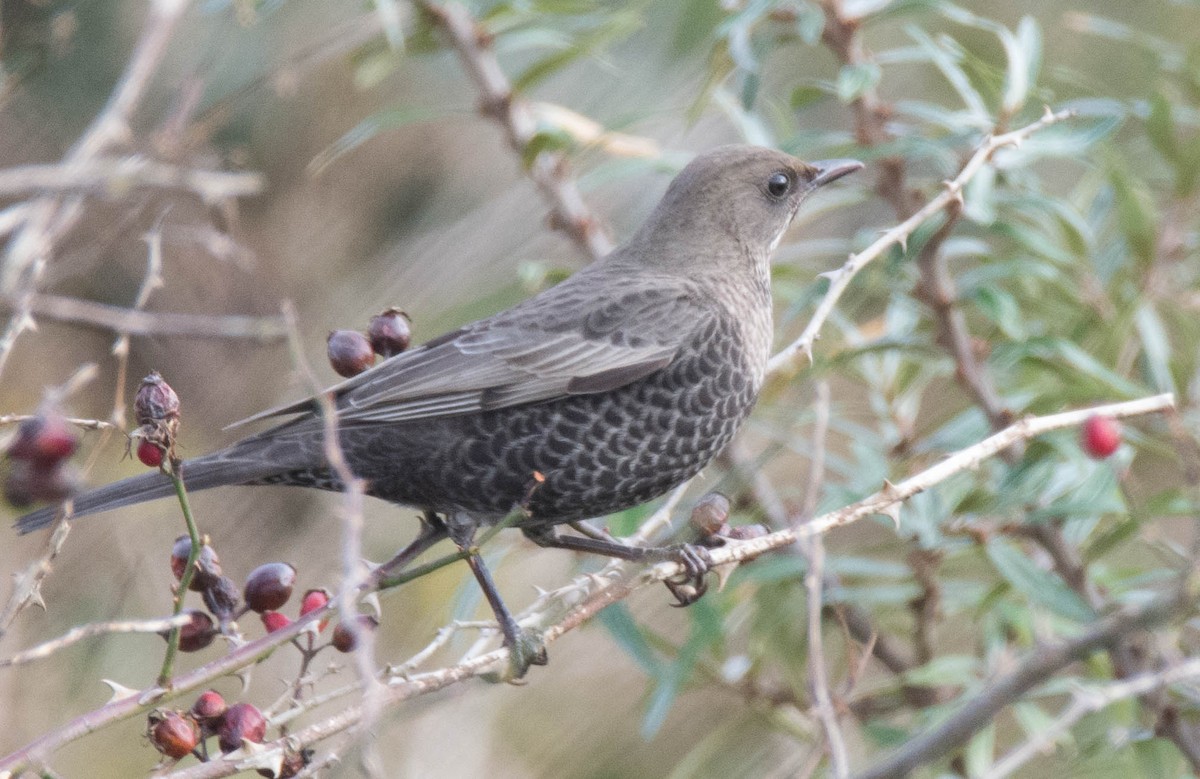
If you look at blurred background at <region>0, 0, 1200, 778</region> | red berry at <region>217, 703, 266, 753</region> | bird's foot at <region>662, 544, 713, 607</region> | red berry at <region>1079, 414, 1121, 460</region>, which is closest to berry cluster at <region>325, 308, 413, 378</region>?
blurred background at <region>0, 0, 1200, 778</region>

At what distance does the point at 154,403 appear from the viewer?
1.96m

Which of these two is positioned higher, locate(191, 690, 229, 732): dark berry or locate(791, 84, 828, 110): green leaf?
locate(791, 84, 828, 110): green leaf

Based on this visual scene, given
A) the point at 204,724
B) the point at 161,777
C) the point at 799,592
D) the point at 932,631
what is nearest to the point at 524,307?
the point at 799,592

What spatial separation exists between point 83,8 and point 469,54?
242 cm

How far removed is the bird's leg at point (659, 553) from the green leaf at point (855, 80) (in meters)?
1.19

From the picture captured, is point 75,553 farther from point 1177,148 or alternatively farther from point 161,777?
point 1177,148

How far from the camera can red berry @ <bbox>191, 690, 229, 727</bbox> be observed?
80.6 inches

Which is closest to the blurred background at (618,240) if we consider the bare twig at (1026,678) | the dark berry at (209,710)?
the dark berry at (209,710)

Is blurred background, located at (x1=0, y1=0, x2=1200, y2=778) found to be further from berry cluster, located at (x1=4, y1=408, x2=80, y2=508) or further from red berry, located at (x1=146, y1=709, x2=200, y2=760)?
berry cluster, located at (x1=4, y1=408, x2=80, y2=508)

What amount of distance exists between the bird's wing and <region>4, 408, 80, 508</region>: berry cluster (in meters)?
1.62

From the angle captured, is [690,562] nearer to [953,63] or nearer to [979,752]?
[979,752]

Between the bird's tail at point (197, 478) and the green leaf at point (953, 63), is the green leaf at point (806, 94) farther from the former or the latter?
the bird's tail at point (197, 478)

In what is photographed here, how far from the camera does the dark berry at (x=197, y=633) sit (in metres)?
2.23

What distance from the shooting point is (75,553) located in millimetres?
5156
